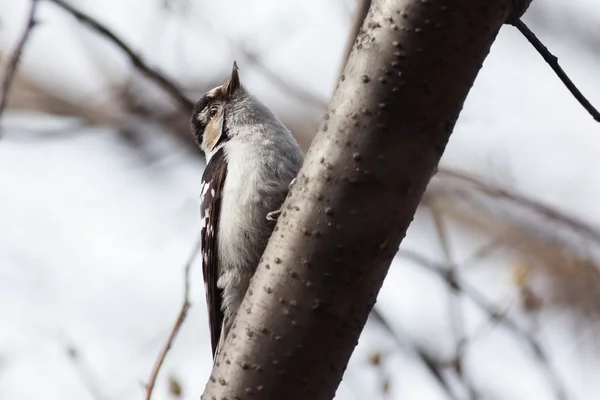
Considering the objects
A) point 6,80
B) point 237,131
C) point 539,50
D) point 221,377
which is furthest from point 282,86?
point 221,377

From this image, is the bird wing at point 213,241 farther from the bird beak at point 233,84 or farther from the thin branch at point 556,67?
the thin branch at point 556,67

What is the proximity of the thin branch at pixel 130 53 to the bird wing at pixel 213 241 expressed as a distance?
52 centimetres

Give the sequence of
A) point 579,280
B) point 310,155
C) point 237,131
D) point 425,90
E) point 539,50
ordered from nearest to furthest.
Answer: point 425,90
point 310,155
point 539,50
point 237,131
point 579,280

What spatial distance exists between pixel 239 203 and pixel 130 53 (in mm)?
1039

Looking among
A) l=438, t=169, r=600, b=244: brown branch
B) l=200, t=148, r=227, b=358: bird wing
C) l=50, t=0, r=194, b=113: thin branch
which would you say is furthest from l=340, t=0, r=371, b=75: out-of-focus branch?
l=438, t=169, r=600, b=244: brown branch

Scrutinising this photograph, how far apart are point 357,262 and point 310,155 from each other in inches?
13.4

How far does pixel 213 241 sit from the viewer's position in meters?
4.38

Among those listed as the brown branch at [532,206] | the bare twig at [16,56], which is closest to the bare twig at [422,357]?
the brown branch at [532,206]

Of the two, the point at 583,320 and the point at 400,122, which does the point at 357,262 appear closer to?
the point at 400,122

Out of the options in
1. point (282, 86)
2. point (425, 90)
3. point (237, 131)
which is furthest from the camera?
point (282, 86)

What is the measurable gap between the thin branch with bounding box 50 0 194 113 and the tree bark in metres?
2.54

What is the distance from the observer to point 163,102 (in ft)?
28.2

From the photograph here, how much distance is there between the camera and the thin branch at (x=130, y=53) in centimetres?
415

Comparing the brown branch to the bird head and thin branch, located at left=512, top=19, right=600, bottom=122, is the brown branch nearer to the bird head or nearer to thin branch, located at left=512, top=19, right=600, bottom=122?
the bird head
